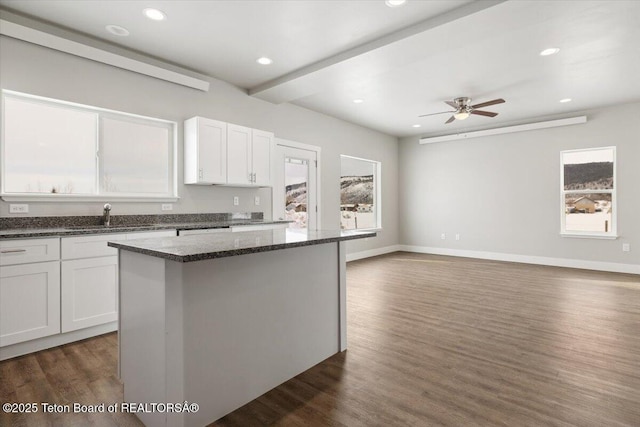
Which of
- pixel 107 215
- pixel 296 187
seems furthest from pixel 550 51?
pixel 107 215

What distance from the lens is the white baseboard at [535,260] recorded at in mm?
5711

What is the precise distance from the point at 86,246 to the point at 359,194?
5.45m

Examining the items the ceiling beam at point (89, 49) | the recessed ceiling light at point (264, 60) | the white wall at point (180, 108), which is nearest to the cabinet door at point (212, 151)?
the white wall at point (180, 108)

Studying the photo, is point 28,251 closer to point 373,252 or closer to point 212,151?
point 212,151

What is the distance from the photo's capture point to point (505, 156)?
6.83m

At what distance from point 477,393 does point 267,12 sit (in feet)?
10.7

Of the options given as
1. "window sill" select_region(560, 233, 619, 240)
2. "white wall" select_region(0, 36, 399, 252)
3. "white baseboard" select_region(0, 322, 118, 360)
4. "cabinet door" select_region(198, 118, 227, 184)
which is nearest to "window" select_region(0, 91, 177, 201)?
"white wall" select_region(0, 36, 399, 252)

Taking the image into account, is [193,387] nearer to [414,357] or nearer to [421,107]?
[414,357]

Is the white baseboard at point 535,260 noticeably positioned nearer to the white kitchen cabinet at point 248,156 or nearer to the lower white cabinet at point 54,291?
the white kitchen cabinet at point 248,156

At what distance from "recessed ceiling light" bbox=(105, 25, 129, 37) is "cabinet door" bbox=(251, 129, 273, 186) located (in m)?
1.74

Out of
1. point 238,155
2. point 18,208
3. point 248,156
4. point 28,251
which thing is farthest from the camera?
point 248,156

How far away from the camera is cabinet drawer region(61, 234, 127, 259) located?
2.78 meters

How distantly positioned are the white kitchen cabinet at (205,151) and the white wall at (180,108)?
0.14 meters

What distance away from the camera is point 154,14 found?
294 centimetres
